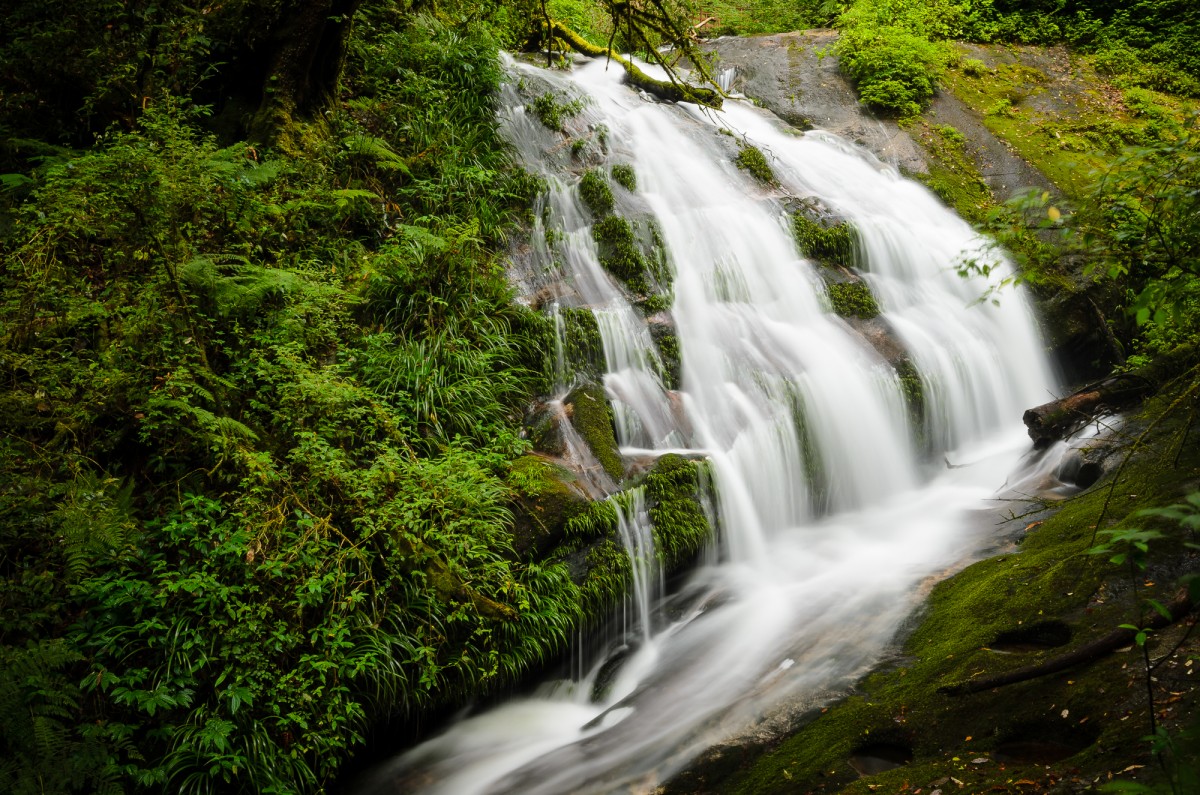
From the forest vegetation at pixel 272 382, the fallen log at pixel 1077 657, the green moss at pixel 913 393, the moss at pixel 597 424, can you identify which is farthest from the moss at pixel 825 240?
the fallen log at pixel 1077 657

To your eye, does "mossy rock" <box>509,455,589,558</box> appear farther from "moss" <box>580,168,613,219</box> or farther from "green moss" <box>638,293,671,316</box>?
"moss" <box>580,168,613,219</box>

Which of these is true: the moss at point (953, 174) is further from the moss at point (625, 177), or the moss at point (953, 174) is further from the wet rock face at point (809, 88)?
the moss at point (625, 177)

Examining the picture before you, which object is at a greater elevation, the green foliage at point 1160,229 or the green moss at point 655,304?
the green moss at point 655,304

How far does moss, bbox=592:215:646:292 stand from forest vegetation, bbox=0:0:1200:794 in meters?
0.90

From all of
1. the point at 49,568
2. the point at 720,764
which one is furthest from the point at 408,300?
the point at 720,764

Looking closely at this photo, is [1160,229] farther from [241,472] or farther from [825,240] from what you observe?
[825,240]

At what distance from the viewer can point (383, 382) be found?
5754 mm

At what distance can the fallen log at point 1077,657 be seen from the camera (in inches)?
122

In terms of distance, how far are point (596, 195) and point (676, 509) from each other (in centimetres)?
392

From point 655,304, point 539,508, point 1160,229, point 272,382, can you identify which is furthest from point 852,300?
point 272,382

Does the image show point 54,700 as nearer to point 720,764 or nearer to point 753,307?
point 720,764

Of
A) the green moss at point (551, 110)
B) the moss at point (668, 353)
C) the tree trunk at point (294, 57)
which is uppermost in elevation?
the tree trunk at point (294, 57)

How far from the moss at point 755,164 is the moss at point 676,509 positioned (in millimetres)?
5011

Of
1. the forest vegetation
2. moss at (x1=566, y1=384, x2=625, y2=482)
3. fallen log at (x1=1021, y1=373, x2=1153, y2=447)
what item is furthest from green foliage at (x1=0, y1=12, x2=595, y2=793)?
fallen log at (x1=1021, y1=373, x2=1153, y2=447)
